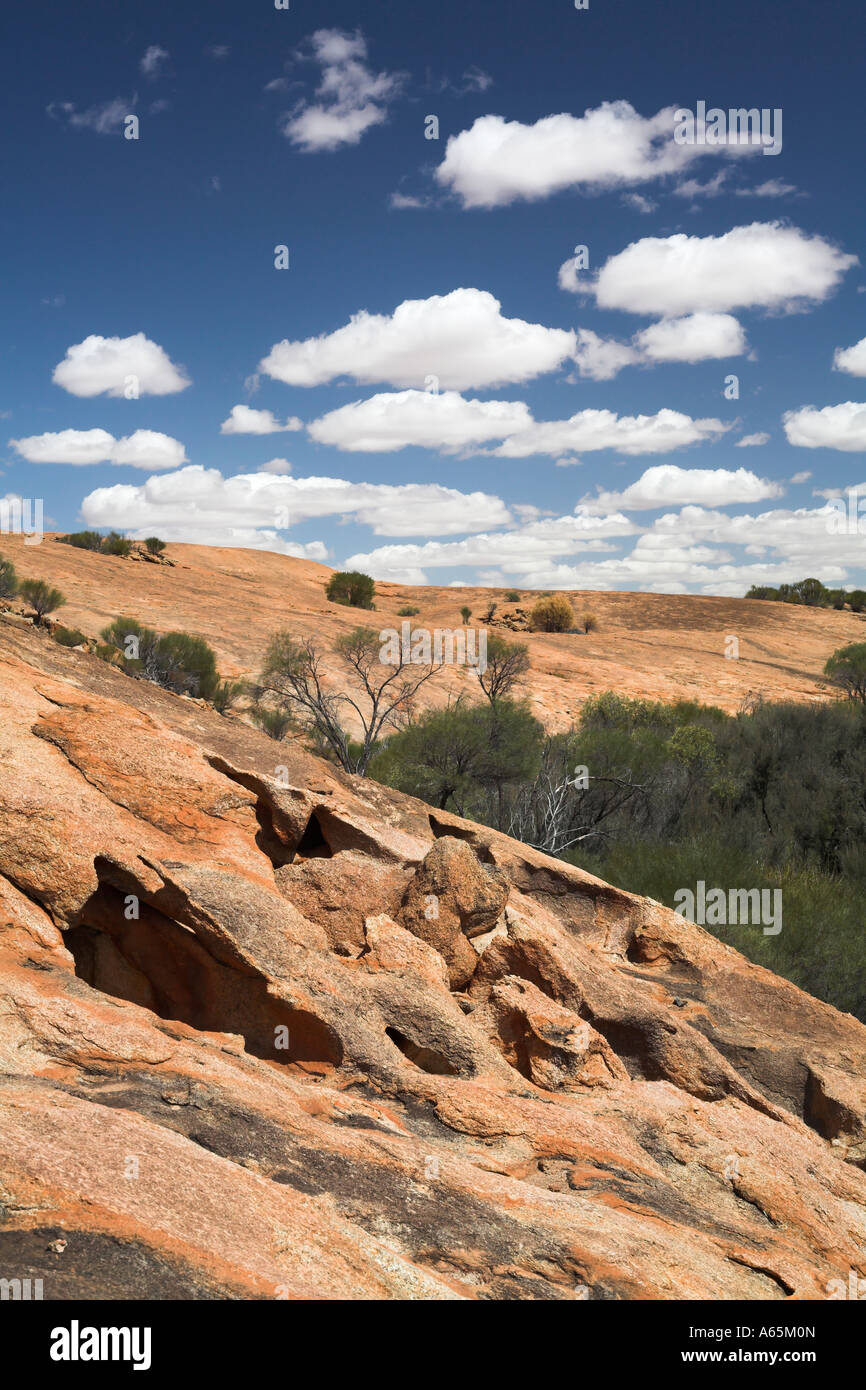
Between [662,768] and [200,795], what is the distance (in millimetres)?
16469

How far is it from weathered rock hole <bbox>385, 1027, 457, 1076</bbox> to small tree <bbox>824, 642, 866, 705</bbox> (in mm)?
25768

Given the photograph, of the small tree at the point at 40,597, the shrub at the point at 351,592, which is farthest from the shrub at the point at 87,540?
the small tree at the point at 40,597

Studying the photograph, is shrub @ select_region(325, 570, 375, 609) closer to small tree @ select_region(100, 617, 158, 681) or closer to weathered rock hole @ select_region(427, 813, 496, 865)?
small tree @ select_region(100, 617, 158, 681)

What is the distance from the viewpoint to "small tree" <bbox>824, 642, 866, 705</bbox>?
100 feet

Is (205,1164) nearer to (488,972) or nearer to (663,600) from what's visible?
(488,972)

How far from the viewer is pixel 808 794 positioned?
66.4 ft

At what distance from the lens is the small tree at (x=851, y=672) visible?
30491 millimetres

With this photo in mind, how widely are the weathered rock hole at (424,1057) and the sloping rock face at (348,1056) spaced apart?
0.01 m

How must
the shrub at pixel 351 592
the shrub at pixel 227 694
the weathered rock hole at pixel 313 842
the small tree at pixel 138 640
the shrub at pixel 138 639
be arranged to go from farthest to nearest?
the shrub at pixel 351 592, the shrub at pixel 227 694, the shrub at pixel 138 639, the small tree at pixel 138 640, the weathered rock hole at pixel 313 842

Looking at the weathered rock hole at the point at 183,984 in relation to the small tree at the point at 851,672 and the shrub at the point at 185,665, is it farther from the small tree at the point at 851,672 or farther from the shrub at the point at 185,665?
the small tree at the point at 851,672

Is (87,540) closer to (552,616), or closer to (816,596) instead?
(552,616)

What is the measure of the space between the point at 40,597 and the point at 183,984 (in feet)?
85.8

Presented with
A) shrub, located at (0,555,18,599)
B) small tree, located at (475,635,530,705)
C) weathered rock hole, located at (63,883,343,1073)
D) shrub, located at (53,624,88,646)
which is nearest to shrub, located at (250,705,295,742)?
small tree, located at (475,635,530,705)
